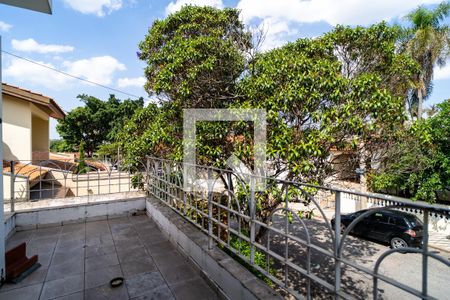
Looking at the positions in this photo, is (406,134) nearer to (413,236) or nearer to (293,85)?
(293,85)

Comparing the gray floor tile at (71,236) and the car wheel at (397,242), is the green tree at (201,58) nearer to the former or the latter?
the gray floor tile at (71,236)

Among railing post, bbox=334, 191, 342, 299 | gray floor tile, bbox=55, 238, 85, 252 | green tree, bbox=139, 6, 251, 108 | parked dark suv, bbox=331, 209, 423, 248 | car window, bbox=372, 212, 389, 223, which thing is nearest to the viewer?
railing post, bbox=334, 191, 342, 299

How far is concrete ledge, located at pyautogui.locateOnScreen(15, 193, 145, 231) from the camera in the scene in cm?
453

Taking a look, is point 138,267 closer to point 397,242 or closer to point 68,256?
point 68,256

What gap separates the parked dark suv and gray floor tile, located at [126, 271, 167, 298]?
7.27 m

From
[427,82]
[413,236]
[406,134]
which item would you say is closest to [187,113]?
[406,134]

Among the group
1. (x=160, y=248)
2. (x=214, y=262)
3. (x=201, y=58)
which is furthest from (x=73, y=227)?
(x=201, y=58)

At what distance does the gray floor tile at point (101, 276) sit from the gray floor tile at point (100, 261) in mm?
98

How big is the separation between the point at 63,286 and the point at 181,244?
4.54 feet

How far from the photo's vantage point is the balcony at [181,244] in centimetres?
158

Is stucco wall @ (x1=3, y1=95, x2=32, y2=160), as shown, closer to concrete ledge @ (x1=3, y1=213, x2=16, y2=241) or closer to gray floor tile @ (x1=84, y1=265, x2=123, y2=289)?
concrete ledge @ (x1=3, y1=213, x2=16, y2=241)

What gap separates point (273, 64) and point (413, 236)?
8015mm

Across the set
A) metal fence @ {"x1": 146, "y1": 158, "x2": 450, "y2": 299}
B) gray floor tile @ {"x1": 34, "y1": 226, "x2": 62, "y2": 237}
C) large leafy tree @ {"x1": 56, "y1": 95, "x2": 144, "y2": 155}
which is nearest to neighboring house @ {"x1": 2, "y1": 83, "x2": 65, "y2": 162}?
gray floor tile @ {"x1": 34, "y1": 226, "x2": 62, "y2": 237}

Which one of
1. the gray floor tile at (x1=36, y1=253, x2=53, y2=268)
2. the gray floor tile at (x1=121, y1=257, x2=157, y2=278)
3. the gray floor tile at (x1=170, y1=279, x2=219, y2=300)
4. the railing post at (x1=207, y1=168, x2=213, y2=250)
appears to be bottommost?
the gray floor tile at (x1=170, y1=279, x2=219, y2=300)
